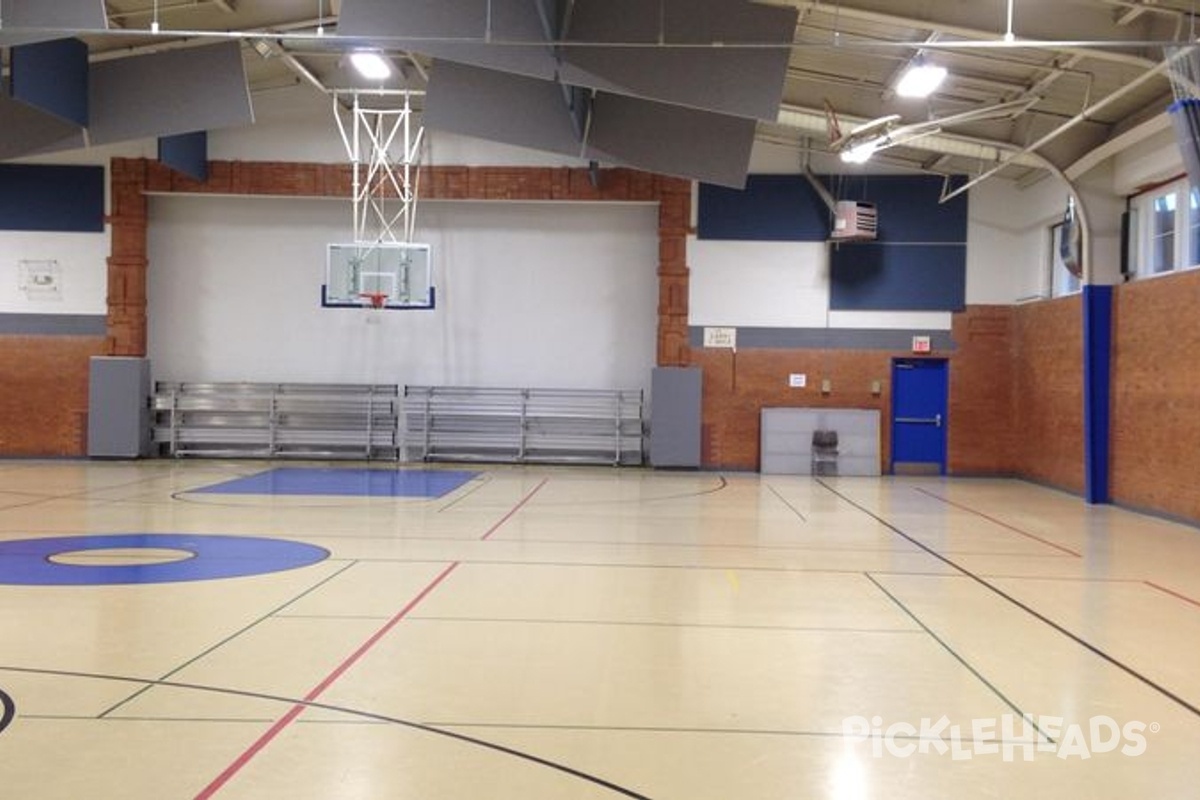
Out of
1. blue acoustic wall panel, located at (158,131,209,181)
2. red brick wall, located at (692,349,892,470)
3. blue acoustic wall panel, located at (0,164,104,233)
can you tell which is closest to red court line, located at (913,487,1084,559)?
red brick wall, located at (692,349,892,470)

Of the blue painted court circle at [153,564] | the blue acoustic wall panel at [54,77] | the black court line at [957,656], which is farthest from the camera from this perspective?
the blue acoustic wall panel at [54,77]

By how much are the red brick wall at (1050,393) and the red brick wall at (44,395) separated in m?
18.5

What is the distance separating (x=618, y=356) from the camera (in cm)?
2095

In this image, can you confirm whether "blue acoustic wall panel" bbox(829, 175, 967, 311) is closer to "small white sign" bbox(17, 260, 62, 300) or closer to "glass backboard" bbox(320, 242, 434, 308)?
"glass backboard" bbox(320, 242, 434, 308)

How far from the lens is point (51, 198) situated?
20391mm

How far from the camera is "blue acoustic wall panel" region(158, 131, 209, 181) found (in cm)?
1870

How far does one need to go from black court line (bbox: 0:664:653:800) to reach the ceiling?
610cm

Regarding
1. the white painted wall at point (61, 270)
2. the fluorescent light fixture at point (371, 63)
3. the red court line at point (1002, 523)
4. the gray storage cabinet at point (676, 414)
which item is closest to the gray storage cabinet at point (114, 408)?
the white painted wall at point (61, 270)

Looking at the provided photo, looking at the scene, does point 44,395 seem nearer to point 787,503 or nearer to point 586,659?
point 787,503

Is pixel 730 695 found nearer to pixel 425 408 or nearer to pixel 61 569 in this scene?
pixel 61 569

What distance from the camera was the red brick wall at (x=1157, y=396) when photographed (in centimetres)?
1330

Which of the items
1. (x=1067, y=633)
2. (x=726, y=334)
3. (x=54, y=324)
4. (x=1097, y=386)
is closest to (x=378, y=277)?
(x=726, y=334)

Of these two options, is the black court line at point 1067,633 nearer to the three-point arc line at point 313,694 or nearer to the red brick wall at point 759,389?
the three-point arc line at point 313,694

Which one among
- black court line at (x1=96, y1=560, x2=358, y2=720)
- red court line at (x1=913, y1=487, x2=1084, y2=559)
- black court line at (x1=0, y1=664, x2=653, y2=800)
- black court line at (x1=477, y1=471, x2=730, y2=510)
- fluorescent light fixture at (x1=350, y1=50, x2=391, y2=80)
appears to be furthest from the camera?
fluorescent light fixture at (x1=350, y1=50, x2=391, y2=80)
